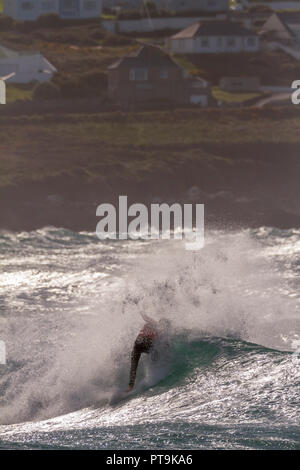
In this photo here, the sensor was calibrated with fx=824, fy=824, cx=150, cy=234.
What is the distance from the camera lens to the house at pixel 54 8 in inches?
2522

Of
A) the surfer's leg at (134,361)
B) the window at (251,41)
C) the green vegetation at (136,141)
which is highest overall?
the window at (251,41)

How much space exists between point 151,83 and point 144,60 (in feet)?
5.92

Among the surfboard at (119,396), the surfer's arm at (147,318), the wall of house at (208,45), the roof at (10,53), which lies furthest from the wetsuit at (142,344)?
the wall of house at (208,45)

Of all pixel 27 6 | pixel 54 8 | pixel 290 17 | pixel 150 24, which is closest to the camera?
pixel 27 6

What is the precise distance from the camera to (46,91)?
189 feet

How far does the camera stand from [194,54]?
64188 mm

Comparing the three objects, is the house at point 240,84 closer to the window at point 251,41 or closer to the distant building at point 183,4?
the window at point 251,41

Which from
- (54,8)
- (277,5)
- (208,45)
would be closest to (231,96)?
(208,45)

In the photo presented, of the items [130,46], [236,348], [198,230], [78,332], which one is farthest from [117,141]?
[236,348]

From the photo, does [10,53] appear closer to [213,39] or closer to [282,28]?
[213,39]

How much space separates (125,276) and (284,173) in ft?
86.8

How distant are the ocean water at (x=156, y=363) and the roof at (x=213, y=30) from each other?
118 feet
